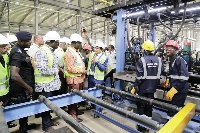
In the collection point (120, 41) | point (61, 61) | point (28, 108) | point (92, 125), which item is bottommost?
point (92, 125)

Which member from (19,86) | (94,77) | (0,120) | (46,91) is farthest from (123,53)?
(0,120)

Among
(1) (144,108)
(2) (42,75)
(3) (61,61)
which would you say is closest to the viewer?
(2) (42,75)

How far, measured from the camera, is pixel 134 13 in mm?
4055

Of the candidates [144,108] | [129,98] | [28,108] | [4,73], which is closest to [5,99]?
[4,73]

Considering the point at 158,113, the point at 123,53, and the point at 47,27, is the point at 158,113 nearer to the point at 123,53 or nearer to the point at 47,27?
the point at 123,53

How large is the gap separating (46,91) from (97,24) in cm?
1256

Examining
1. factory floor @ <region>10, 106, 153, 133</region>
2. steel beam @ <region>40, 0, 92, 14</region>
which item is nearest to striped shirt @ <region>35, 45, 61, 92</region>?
factory floor @ <region>10, 106, 153, 133</region>

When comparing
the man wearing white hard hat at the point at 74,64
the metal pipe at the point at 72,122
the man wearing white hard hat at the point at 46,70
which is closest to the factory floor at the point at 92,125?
the man wearing white hard hat at the point at 46,70

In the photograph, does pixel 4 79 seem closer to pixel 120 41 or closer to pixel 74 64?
pixel 74 64

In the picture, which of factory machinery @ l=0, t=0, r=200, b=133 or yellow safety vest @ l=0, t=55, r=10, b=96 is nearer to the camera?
factory machinery @ l=0, t=0, r=200, b=133

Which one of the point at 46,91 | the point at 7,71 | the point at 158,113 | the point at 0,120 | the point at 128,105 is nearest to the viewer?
the point at 0,120

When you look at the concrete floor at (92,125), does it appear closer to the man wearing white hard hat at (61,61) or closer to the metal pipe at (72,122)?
the man wearing white hard hat at (61,61)

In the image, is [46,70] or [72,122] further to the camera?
[46,70]

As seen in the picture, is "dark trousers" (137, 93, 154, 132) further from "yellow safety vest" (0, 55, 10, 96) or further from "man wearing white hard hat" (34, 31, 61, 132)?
"yellow safety vest" (0, 55, 10, 96)
